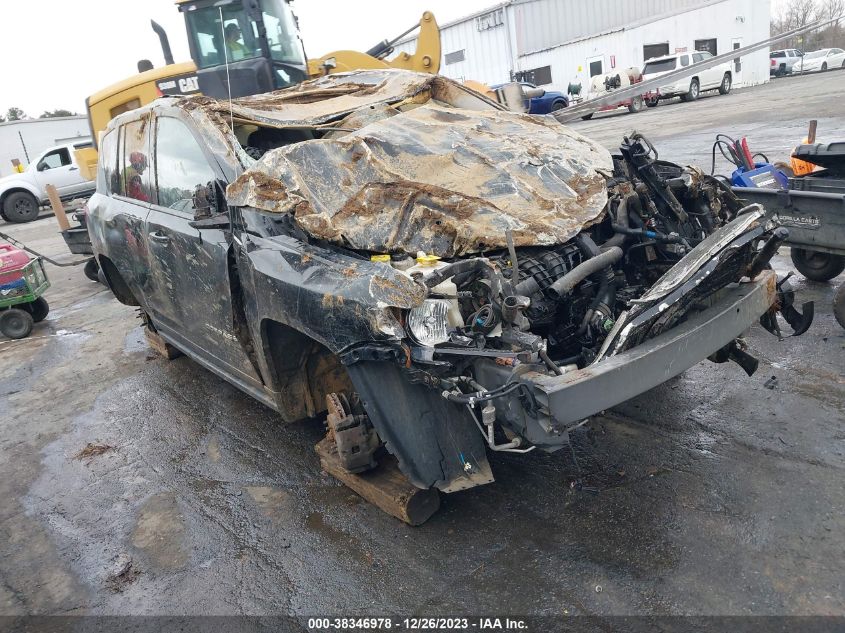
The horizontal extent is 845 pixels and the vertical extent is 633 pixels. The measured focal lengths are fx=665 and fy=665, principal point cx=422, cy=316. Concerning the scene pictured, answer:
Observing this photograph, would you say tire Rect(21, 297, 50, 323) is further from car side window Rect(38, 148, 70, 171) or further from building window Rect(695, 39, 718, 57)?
building window Rect(695, 39, 718, 57)

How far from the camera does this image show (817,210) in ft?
14.5

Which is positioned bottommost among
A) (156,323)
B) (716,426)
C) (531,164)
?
(716,426)

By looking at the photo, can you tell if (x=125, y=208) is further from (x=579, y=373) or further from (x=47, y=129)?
(x=47, y=129)

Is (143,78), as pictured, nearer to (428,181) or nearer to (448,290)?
(428,181)

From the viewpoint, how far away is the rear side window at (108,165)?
4.94 meters

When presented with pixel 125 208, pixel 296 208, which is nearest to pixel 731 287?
pixel 296 208

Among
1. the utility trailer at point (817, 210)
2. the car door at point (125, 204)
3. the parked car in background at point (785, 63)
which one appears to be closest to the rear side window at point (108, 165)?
the car door at point (125, 204)

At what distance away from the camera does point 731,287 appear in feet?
10.3

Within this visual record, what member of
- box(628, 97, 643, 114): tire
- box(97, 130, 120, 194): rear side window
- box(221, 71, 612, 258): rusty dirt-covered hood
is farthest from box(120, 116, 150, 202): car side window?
box(628, 97, 643, 114): tire

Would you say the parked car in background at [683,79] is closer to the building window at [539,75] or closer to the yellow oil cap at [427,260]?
the building window at [539,75]

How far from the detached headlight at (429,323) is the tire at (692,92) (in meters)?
26.3

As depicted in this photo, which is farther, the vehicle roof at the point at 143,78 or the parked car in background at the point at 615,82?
the parked car in background at the point at 615,82

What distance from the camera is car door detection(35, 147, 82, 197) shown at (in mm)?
19781

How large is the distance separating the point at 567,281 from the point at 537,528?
1.12 metres
